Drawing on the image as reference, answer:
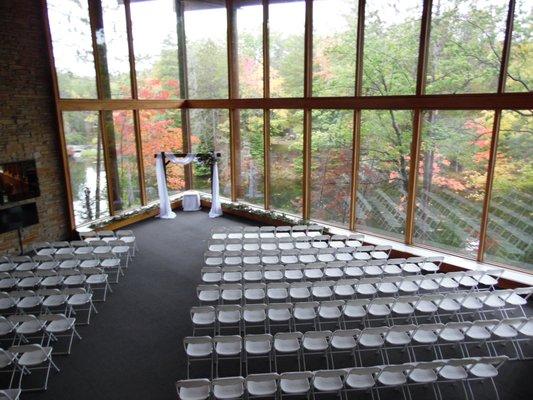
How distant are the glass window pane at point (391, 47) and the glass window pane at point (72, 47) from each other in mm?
8123

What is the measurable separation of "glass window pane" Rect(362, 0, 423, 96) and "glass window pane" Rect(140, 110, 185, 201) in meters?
7.45

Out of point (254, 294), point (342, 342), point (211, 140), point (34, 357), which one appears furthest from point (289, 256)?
point (211, 140)

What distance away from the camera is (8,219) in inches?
400

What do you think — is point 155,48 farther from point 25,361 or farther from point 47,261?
point 25,361

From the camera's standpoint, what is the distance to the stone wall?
1025 cm

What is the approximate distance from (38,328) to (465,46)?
10.5 metres

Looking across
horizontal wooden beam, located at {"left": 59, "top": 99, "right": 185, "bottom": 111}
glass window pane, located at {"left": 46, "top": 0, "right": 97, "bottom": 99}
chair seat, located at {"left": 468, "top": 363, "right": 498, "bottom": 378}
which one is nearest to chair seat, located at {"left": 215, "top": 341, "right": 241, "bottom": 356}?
chair seat, located at {"left": 468, "top": 363, "right": 498, "bottom": 378}

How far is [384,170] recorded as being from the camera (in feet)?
Answer: 36.9

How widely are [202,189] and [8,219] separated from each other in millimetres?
7352

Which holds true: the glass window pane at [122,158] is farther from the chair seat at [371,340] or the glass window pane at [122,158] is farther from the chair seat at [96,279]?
the chair seat at [371,340]

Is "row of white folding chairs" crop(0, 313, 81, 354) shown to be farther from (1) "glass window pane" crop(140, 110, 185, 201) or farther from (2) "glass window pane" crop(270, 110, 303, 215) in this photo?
(2) "glass window pane" crop(270, 110, 303, 215)

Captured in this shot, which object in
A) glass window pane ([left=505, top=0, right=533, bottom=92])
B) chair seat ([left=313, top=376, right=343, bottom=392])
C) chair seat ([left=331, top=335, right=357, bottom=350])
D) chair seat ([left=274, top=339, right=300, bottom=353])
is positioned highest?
glass window pane ([left=505, top=0, right=533, bottom=92])

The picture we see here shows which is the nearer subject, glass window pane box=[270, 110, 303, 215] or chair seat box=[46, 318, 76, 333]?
chair seat box=[46, 318, 76, 333]

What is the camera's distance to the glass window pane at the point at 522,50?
852cm
